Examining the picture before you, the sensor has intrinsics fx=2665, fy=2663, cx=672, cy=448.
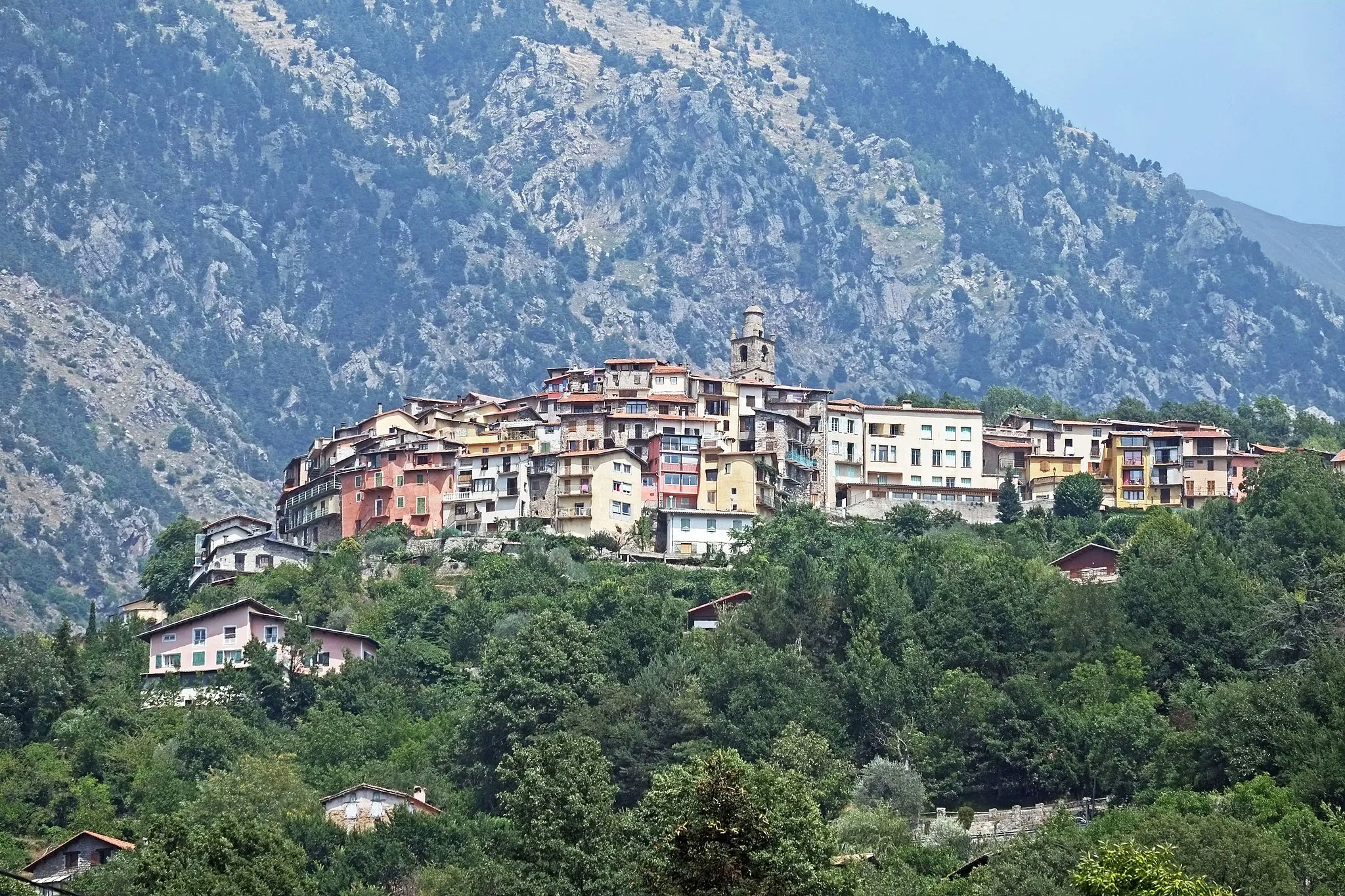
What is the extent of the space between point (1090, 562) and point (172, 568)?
46631mm

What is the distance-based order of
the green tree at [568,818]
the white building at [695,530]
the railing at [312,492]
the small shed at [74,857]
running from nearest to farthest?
the green tree at [568,818] → the small shed at [74,857] → the white building at [695,530] → the railing at [312,492]

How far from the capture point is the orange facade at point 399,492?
132750 millimetres

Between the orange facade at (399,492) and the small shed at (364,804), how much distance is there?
121 ft

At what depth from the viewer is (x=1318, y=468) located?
12800cm

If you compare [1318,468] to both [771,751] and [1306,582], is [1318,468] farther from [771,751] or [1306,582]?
[771,751]

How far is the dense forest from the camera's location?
73250 millimetres

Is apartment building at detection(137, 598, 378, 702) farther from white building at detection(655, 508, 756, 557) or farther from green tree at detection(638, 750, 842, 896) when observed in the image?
green tree at detection(638, 750, 842, 896)

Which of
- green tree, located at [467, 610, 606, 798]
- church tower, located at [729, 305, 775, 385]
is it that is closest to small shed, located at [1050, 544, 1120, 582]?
green tree, located at [467, 610, 606, 798]

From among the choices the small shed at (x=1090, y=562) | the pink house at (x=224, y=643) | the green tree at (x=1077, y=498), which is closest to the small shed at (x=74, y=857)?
the pink house at (x=224, y=643)

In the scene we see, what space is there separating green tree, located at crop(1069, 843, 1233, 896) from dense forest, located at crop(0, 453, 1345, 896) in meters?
4.26

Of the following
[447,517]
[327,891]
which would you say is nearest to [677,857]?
[327,891]

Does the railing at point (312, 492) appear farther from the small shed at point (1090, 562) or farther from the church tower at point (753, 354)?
the small shed at point (1090, 562)

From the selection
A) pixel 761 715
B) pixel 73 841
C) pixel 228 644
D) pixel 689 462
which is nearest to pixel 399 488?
pixel 689 462

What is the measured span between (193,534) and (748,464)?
29.3m
